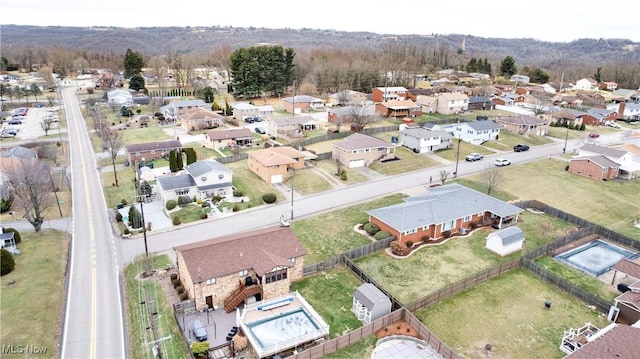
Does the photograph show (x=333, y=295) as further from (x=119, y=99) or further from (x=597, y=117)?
(x=119, y=99)

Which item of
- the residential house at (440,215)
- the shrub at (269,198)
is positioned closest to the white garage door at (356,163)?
the residential house at (440,215)

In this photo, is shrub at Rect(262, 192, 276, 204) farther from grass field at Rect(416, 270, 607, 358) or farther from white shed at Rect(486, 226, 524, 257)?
white shed at Rect(486, 226, 524, 257)

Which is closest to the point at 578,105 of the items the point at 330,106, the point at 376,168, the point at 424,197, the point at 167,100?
the point at 330,106

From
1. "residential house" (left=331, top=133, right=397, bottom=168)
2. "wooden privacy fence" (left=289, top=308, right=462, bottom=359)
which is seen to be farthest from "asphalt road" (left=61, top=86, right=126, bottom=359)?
"residential house" (left=331, top=133, right=397, bottom=168)

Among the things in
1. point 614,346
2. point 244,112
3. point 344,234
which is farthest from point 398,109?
point 614,346

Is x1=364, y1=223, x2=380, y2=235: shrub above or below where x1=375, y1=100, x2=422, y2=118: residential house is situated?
below
